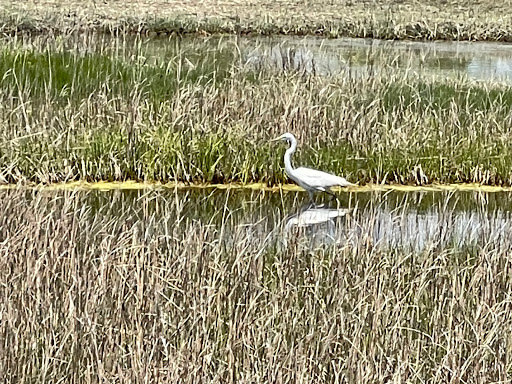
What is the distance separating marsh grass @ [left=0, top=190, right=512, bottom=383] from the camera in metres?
3.23

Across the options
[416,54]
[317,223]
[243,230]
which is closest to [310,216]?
[317,223]

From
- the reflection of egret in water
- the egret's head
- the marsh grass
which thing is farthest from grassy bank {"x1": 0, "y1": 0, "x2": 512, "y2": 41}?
the marsh grass

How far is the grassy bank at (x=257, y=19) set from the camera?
53.7 feet

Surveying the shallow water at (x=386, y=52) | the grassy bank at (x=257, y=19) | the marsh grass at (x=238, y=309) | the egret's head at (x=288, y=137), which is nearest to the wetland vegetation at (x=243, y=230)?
the marsh grass at (x=238, y=309)

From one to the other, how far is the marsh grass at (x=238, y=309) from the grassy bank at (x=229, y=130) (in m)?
2.12

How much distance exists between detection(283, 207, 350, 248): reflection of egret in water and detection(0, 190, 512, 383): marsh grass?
63cm

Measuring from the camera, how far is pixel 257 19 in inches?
715

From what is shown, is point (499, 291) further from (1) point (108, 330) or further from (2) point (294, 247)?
(1) point (108, 330)

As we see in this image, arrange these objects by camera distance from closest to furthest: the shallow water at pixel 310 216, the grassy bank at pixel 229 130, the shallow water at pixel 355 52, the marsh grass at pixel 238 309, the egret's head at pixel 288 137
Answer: the marsh grass at pixel 238 309 < the shallow water at pixel 310 216 < the egret's head at pixel 288 137 < the grassy bank at pixel 229 130 < the shallow water at pixel 355 52

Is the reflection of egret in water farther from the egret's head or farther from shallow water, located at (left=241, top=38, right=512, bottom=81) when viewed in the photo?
shallow water, located at (left=241, top=38, right=512, bottom=81)

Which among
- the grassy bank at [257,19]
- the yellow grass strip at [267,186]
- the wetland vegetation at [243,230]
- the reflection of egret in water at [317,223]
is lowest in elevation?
A: the grassy bank at [257,19]

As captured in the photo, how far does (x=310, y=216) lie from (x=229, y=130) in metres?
1.24

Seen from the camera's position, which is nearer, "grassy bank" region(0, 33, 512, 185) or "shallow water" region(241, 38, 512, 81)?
"grassy bank" region(0, 33, 512, 185)

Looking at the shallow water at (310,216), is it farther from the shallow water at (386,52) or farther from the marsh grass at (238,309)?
the shallow water at (386,52)
